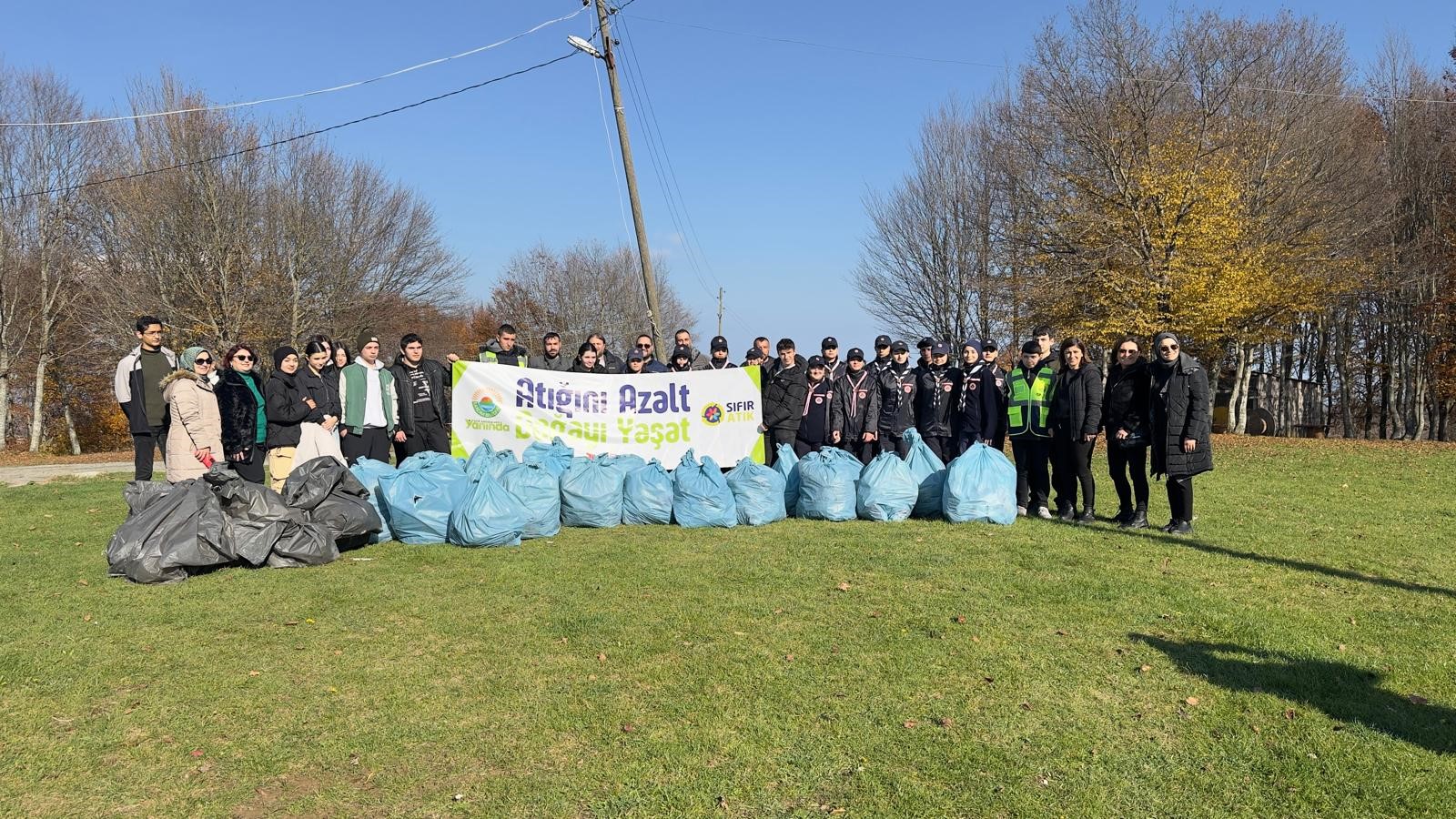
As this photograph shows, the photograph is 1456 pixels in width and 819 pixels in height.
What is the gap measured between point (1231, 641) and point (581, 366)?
6.67 metres

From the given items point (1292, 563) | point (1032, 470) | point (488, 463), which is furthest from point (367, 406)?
point (1292, 563)

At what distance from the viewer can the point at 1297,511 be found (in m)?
8.53

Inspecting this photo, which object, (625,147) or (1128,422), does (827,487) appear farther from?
(625,147)

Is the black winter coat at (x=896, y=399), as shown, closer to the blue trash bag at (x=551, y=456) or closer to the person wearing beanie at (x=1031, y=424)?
the person wearing beanie at (x=1031, y=424)

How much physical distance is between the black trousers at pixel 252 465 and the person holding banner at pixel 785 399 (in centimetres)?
469

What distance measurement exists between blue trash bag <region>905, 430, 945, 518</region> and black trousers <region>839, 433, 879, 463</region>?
0.87 metres

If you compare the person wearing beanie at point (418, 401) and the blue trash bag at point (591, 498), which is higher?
the person wearing beanie at point (418, 401)

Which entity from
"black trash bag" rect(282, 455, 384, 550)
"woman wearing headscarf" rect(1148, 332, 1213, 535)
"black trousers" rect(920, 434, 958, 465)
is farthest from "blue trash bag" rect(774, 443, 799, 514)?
"black trash bag" rect(282, 455, 384, 550)

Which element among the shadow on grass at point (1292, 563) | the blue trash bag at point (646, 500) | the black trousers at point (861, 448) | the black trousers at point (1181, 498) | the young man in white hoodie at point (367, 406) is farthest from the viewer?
the black trousers at point (861, 448)

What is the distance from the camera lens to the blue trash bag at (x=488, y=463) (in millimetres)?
7312

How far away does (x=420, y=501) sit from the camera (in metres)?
6.96

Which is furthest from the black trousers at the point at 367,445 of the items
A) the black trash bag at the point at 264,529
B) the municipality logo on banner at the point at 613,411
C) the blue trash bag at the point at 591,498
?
the blue trash bag at the point at 591,498

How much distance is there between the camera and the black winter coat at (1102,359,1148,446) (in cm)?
752

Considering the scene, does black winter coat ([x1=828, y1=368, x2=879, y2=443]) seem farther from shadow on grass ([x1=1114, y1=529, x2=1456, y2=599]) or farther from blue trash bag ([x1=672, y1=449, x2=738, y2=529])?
shadow on grass ([x1=1114, y1=529, x2=1456, y2=599])
